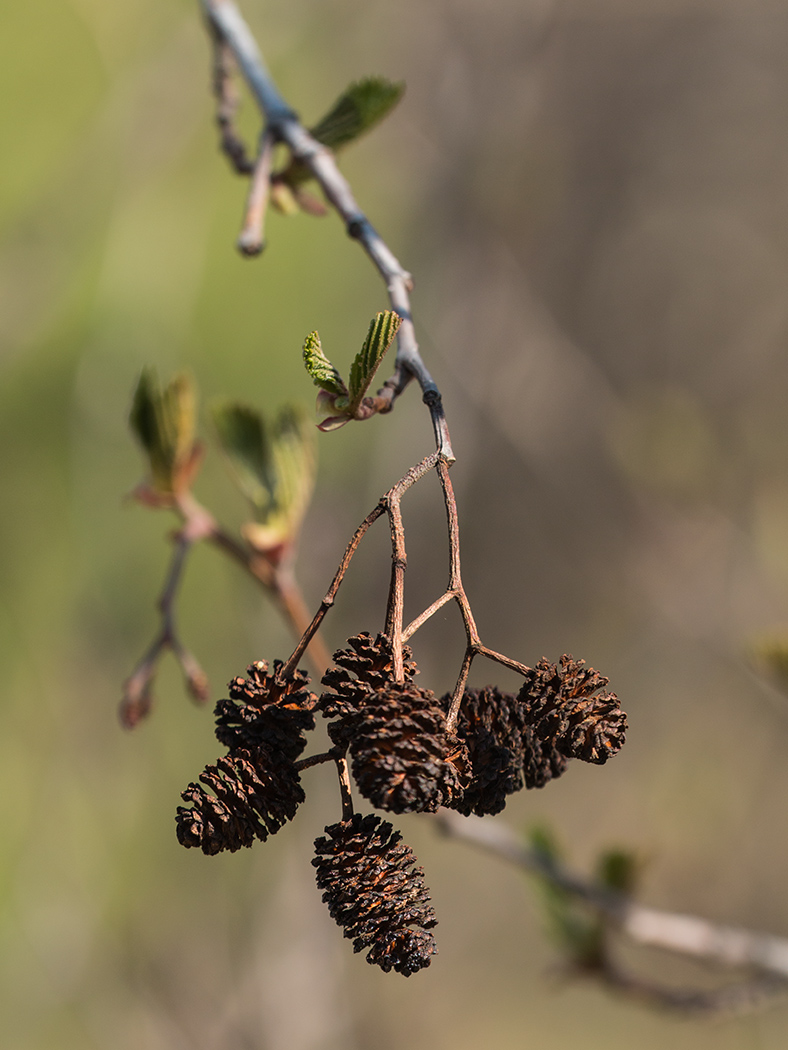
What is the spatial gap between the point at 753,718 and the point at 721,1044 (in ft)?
5.61

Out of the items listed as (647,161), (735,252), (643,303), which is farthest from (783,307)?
(647,161)

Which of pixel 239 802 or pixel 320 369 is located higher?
pixel 320 369

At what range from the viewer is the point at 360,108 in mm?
884

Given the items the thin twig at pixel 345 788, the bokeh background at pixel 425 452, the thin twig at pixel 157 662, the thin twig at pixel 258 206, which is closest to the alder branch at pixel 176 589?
the thin twig at pixel 157 662

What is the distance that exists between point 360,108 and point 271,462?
0.41 meters

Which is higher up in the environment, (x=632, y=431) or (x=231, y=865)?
(x=632, y=431)

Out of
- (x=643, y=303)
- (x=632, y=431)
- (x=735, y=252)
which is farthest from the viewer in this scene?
(x=643, y=303)

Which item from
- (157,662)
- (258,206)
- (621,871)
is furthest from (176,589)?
(621,871)

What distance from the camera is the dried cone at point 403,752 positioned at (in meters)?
0.48

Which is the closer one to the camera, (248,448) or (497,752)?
(497,752)

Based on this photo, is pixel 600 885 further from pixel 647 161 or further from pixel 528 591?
pixel 647 161

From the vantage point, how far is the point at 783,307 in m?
3.81

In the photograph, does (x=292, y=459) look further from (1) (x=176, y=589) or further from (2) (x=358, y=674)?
(2) (x=358, y=674)

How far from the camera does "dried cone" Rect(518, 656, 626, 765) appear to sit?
542mm
